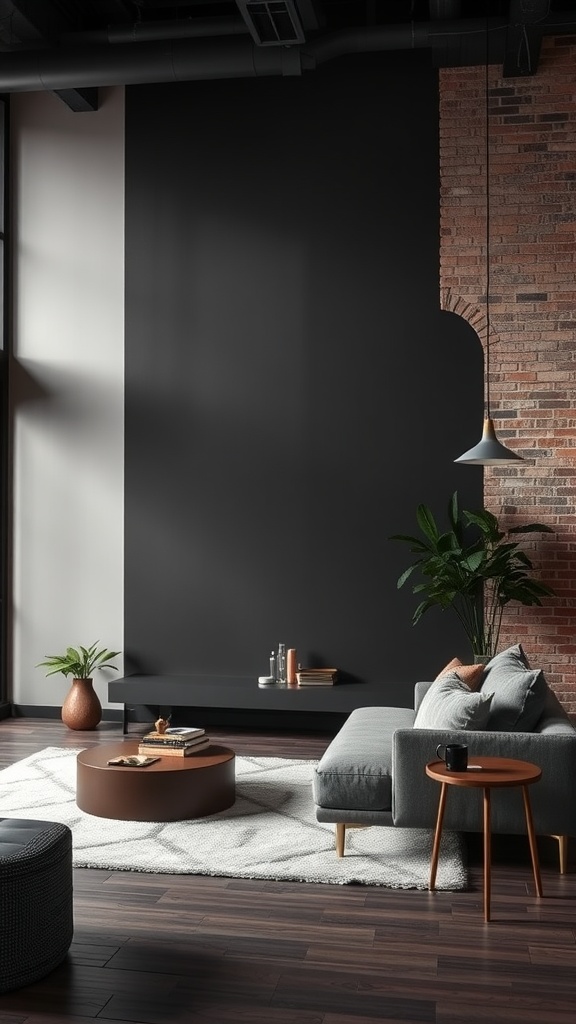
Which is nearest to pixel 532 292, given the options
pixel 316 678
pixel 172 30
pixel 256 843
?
pixel 172 30

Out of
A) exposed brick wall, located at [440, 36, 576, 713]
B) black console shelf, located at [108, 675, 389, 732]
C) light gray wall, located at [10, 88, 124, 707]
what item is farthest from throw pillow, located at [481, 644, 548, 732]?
light gray wall, located at [10, 88, 124, 707]

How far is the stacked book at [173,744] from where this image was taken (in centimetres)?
534

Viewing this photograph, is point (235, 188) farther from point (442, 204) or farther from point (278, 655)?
point (278, 655)

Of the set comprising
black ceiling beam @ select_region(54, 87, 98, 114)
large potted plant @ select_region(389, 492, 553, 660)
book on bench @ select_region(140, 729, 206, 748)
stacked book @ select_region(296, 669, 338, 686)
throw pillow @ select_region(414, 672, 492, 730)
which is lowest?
book on bench @ select_region(140, 729, 206, 748)

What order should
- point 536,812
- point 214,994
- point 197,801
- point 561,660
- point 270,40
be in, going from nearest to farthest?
1. point 214,994
2. point 536,812
3. point 197,801
4. point 270,40
5. point 561,660

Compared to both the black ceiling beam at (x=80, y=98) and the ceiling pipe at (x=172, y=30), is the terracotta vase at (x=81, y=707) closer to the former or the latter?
the black ceiling beam at (x=80, y=98)

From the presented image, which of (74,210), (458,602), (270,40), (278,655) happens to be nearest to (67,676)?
(278,655)

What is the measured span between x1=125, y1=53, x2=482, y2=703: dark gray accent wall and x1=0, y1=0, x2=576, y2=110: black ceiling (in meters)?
0.62

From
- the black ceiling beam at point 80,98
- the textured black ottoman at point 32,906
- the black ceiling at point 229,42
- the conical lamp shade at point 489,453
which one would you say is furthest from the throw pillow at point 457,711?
the black ceiling beam at point 80,98

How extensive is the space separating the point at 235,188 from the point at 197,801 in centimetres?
→ 460

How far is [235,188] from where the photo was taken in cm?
764

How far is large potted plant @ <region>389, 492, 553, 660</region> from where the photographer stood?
6.74 metres

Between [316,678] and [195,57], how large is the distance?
4170 millimetres

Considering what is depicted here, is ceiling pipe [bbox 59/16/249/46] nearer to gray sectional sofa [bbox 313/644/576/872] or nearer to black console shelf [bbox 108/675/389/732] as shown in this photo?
black console shelf [bbox 108/675/389/732]
